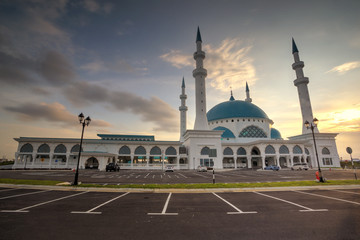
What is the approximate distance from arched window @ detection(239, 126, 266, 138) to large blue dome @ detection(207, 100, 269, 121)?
5195 mm

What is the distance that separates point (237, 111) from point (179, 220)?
66.8m

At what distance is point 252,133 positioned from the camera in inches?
2542

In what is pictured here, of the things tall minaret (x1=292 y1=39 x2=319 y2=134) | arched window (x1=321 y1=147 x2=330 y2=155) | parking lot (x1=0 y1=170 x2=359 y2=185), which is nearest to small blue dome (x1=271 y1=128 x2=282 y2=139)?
tall minaret (x1=292 y1=39 x2=319 y2=134)

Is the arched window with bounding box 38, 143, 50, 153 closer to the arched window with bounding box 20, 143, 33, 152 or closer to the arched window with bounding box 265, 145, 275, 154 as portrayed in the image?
the arched window with bounding box 20, 143, 33, 152

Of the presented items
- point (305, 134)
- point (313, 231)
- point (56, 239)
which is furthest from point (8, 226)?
point (305, 134)

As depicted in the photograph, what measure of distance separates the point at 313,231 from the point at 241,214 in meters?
2.21

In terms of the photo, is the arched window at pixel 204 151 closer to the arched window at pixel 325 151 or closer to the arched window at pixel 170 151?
the arched window at pixel 170 151

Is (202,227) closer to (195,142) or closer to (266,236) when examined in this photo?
(266,236)

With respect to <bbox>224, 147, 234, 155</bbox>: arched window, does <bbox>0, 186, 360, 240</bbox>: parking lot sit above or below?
below

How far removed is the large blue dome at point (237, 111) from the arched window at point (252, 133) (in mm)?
5195

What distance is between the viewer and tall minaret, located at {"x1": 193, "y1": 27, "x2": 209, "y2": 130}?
1943 inches

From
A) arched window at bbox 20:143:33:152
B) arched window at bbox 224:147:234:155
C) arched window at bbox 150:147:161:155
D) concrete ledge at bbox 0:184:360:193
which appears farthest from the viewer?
arched window at bbox 224:147:234:155

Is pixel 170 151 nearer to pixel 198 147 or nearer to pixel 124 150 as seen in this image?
pixel 198 147

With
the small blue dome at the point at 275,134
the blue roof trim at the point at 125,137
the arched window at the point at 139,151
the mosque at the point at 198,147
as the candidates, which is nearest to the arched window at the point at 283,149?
the mosque at the point at 198,147
